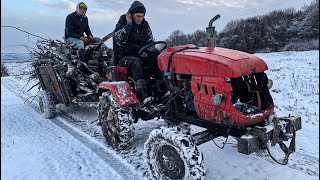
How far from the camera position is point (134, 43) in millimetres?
5785

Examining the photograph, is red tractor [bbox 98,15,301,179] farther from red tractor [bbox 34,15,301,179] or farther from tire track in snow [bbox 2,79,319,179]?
tire track in snow [bbox 2,79,319,179]

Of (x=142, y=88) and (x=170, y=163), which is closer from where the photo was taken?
(x=170, y=163)

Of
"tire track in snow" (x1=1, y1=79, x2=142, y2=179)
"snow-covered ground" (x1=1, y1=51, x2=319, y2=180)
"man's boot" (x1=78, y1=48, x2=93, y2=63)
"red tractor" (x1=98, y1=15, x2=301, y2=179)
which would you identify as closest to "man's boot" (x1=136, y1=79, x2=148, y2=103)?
"red tractor" (x1=98, y1=15, x2=301, y2=179)

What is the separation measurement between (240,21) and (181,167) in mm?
31087

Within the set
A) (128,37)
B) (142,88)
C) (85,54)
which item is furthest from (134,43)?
(85,54)

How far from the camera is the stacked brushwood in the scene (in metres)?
7.19

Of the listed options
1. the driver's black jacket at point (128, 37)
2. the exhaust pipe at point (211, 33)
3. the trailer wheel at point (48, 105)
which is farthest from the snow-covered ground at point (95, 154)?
the exhaust pipe at point (211, 33)

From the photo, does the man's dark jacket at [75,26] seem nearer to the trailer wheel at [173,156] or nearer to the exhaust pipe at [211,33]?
the exhaust pipe at [211,33]

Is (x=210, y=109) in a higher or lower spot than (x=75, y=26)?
lower

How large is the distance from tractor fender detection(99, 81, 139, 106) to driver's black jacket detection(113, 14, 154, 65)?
741 mm

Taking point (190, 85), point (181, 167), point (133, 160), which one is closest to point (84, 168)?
point (133, 160)

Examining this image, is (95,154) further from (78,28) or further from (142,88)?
(78,28)

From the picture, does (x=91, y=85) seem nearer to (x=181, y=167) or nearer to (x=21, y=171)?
(x=21, y=171)

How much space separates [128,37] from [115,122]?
1558 millimetres
